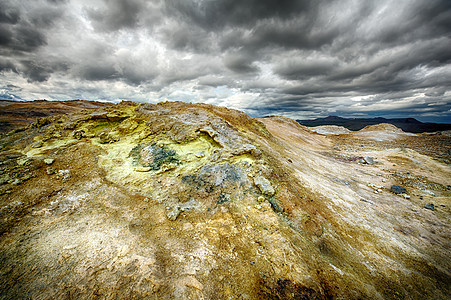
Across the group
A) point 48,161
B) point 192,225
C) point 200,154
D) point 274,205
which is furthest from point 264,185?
point 48,161

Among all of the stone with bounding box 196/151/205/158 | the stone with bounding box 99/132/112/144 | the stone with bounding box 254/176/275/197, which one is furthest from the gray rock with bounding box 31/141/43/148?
the stone with bounding box 254/176/275/197

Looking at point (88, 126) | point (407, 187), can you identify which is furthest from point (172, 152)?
point (407, 187)

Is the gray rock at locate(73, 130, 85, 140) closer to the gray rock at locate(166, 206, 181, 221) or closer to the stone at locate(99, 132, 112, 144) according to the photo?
the stone at locate(99, 132, 112, 144)

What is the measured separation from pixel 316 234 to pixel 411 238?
537 centimetres

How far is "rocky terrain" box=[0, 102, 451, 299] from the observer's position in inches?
164

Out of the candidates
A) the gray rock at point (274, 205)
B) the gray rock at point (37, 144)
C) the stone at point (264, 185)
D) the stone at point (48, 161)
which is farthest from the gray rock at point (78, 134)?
the gray rock at point (274, 205)

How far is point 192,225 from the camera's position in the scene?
5996mm

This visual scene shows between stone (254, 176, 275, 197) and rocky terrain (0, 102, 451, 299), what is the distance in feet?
0.22

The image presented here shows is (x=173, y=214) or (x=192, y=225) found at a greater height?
(x=173, y=214)

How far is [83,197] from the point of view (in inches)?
267

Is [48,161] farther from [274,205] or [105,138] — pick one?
[274,205]

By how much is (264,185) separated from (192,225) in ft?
12.6

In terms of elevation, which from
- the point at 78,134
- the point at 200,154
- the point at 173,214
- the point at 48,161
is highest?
the point at 78,134

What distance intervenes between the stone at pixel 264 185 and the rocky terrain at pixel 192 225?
2.7 inches
